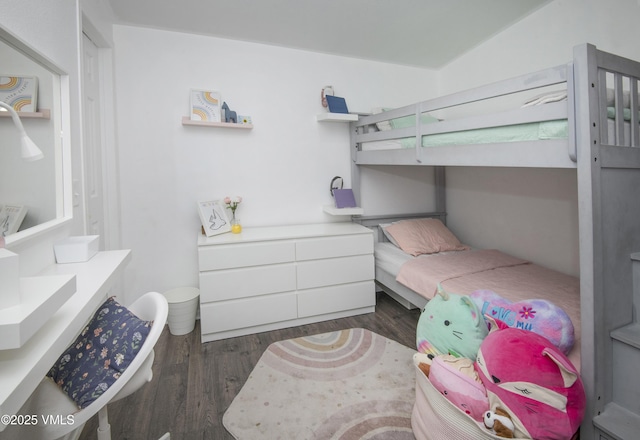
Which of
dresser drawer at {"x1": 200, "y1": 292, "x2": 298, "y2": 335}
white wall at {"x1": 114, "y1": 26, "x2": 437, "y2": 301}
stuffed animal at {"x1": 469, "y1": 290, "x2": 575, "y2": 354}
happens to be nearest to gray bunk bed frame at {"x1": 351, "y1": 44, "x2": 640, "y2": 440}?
stuffed animal at {"x1": 469, "y1": 290, "x2": 575, "y2": 354}

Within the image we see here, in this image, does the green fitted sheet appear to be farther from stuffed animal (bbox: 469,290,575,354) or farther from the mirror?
the mirror

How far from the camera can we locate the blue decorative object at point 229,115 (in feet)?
8.91

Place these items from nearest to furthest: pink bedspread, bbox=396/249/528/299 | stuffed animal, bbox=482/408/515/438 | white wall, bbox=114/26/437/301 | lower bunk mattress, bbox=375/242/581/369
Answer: stuffed animal, bbox=482/408/515/438, lower bunk mattress, bbox=375/242/581/369, pink bedspread, bbox=396/249/528/299, white wall, bbox=114/26/437/301

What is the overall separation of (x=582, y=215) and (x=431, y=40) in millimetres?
2246

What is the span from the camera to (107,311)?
1243mm

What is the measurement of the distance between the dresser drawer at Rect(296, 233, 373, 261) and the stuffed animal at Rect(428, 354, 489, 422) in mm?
1366

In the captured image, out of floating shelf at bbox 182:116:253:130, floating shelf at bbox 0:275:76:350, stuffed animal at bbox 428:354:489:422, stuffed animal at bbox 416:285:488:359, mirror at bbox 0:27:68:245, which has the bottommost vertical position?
stuffed animal at bbox 428:354:489:422

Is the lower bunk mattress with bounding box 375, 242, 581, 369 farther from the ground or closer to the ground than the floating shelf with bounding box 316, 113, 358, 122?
closer to the ground

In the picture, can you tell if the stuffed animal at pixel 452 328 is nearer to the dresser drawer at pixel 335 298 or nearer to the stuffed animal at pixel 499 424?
the stuffed animal at pixel 499 424

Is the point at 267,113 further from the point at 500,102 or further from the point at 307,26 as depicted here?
the point at 500,102

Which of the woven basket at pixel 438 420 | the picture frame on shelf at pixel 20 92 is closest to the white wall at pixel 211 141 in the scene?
the picture frame on shelf at pixel 20 92

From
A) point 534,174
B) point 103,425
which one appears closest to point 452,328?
point 103,425

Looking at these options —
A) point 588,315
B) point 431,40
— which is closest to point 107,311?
point 588,315

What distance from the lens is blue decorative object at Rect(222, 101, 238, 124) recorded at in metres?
2.71
